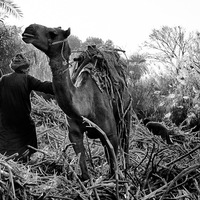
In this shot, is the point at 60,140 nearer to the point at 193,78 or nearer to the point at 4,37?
the point at 193,78

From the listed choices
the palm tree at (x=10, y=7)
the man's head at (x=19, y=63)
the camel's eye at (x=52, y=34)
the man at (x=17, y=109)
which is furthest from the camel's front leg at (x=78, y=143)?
the palm tree at (x=10, y=7)

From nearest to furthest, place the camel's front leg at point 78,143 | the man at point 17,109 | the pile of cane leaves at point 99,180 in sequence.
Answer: the pile of cane leaves at point 99,180
the camel's front leg at point 78,143
the man at point 17,109

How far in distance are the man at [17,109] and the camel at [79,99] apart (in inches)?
46.3

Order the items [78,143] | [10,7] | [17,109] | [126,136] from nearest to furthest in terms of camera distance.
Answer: [78,143] → [126,136] → [17,109] → [10,7]

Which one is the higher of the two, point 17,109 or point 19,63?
point 19,63

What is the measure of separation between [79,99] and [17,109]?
1628mm

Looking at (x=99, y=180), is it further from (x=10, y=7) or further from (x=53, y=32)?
(x=10, y=7)

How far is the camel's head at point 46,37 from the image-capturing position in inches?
135

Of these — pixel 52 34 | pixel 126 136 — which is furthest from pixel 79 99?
pixel 126 136

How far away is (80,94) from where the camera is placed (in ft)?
12.8

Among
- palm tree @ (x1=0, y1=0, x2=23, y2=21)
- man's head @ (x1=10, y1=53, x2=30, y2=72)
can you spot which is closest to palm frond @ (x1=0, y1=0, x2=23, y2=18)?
palm tree @ (x1=0, y1=0, x2=23, y2=21)

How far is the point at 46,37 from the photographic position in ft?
11.6

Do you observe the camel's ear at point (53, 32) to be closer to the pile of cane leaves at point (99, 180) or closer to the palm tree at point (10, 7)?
the pile of cane leaves at point (99, 180)

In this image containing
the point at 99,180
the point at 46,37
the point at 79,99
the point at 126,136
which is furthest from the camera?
the point at 126,136
